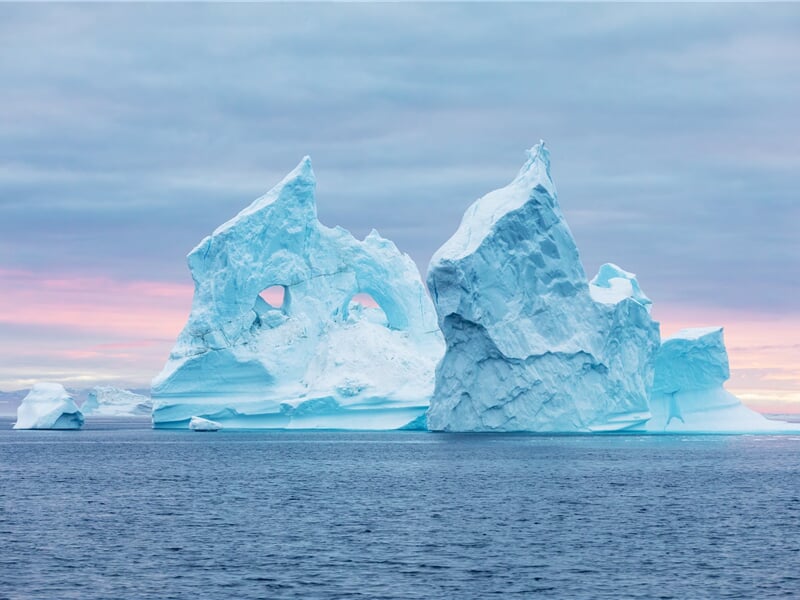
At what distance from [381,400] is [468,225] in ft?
39.1

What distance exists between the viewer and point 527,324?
169 ft

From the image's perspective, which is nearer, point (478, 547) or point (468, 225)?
point (478, 547)

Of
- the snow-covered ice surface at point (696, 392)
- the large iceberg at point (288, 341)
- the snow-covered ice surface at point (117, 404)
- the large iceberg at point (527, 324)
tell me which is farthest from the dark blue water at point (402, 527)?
the snow-covered ice surface at point (117, 404)

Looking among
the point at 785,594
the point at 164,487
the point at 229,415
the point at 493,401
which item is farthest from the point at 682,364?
the point at 785,594

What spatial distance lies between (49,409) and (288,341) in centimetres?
1738

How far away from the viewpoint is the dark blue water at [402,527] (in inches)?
767

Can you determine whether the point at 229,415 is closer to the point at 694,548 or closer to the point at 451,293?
the point at 451,293

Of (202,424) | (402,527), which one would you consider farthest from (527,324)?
(402,527)

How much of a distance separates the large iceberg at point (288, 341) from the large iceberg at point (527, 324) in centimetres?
857

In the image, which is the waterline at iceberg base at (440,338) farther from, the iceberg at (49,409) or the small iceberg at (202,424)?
the iceberg at (49,409)

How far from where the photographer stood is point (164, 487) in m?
35.0

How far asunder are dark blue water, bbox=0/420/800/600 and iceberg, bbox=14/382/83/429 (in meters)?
20.7

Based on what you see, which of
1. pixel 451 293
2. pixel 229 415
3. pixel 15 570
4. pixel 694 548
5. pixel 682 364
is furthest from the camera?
pixel 229 415

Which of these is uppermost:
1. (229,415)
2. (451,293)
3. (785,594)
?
(451,293)
